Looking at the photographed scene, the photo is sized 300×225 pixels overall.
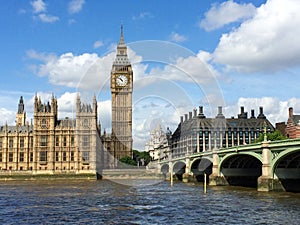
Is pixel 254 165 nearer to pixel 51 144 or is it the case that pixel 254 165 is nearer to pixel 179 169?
pixel 179 169

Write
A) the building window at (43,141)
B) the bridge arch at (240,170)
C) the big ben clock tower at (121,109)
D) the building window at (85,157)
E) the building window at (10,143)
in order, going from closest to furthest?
the bridge arch at (240,170) → the building window at (85,157) → the building window at (43,141) → the building window at (10,143) → the big ben clock tower at (121,109)

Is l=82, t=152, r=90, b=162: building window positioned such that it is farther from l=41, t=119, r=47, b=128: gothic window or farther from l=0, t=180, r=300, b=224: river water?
l=0, t=180, r=300, b=224: river water

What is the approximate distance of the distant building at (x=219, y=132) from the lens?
135m

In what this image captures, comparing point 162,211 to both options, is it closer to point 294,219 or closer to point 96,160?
point 294,219

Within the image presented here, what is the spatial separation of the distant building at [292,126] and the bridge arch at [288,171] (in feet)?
159

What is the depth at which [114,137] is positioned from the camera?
143 m

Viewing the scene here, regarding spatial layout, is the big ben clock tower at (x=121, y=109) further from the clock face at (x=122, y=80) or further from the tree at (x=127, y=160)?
the tree at (x=127, y=160)

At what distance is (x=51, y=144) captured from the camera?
111 m

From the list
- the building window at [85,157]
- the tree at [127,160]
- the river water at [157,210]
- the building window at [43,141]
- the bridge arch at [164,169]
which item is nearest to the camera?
the river water at [157,210]

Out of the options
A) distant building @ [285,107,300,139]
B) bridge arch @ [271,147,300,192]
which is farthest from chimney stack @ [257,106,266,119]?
bridge arch @ [271,147,300,192]

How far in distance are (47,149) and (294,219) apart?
87638 mm

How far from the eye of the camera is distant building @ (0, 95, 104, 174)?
11062cm

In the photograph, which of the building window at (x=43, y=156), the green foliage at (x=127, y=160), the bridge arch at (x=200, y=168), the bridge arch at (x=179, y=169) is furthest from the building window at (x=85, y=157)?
the bridge arch at (x=200, y=168)

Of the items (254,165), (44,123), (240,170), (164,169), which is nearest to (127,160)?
(164,169)
